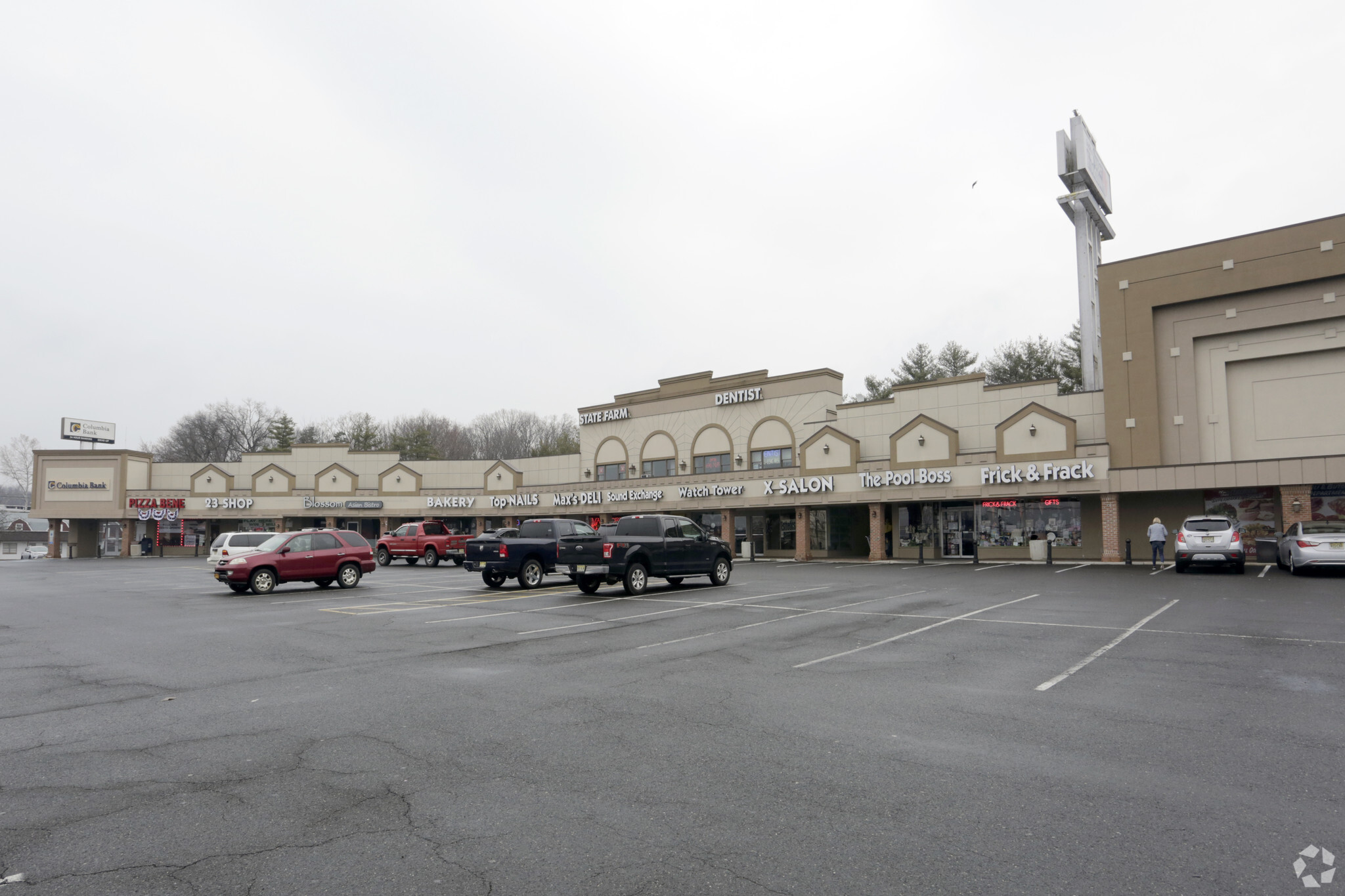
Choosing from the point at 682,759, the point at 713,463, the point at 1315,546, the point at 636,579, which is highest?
the point at 713,463

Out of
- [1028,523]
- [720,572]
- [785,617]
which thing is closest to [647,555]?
[720,572]

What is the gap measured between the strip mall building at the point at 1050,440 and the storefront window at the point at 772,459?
4.2 inches

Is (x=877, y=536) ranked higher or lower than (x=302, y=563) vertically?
lower

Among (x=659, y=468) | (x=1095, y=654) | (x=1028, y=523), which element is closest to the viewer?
(x=1095, y=654)

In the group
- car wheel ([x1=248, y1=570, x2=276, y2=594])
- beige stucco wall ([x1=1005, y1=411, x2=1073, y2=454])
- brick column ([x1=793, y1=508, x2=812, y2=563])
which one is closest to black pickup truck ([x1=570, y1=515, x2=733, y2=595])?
car wheel ([x1=248, y1=570, x2=276, y2=594])

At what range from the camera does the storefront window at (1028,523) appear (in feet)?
106

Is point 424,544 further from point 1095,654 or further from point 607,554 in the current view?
point 1095,654

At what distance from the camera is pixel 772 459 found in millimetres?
41281

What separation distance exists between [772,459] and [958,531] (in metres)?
10.5

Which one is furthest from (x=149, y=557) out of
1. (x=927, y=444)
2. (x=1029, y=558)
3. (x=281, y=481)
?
(x=1029, y=558)

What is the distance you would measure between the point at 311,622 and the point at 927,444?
27.3m

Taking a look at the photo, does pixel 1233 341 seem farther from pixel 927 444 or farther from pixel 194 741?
pixel 194 741

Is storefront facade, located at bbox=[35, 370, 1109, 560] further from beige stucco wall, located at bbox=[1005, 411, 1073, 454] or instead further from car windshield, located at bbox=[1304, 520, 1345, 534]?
car windshield, located at bbox=[1304, 520, 1345, 534]

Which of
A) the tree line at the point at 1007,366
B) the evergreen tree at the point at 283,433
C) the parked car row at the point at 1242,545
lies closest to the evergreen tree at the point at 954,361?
the tree line at the point at 1007,366
